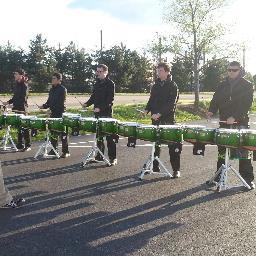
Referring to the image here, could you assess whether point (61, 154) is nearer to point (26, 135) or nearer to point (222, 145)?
point (26, 135)

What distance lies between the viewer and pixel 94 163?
1076 centimetres

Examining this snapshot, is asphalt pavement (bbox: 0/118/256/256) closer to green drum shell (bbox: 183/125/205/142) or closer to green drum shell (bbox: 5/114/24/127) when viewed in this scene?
green drum shell (bbox: 183/125/205/142)

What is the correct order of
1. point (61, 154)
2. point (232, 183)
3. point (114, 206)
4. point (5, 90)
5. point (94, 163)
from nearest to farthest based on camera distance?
point (114, 206), point (232, 183), point (94, 163), point (61, 154), point (5, 90)

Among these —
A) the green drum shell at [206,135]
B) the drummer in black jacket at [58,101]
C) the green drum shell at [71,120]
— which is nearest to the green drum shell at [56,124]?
the green drum shell at [71,120]

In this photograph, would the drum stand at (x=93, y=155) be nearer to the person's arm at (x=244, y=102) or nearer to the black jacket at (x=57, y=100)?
the black jacket at (x=57, y=100)

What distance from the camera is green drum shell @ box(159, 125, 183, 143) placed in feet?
27.8

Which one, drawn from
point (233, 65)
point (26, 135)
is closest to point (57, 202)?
point (233, 65)

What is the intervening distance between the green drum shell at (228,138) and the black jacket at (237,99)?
0.75 meters

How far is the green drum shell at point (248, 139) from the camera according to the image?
7.42 metres

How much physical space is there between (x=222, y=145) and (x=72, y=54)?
139 feet

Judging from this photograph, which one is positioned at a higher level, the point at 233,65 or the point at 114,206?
the point at 233,65

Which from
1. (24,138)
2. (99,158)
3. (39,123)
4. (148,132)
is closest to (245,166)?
(148,132)

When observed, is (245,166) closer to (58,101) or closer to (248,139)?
(248,139)

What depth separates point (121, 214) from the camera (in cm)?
669
